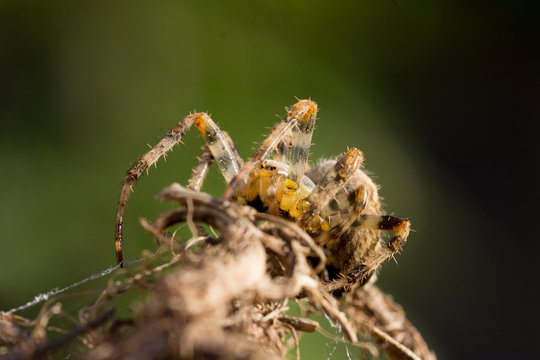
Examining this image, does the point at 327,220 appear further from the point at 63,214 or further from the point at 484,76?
the point at 484,76

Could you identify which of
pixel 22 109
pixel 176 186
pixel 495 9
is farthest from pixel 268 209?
pixel 495 9

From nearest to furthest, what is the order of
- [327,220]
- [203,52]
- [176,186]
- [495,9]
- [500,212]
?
[176,186] < [327,220] < [203,52] < [495,9] < [500,212]

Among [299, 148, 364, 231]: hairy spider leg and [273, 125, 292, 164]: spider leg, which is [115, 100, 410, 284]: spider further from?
[273, 125, 292, 164]: spider leg

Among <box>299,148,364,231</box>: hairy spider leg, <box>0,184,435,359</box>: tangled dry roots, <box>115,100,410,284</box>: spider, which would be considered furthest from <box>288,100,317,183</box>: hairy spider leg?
<box>0,184,435,359</box>: tangled dry roots

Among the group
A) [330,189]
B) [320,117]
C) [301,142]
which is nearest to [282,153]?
[301,142]

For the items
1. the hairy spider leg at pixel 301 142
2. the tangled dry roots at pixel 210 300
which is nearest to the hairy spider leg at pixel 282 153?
the hairy spider leg at pixel 301 142

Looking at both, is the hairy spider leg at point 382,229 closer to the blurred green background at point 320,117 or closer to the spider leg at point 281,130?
the spider leg at point 281,130

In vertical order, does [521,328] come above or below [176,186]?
below
